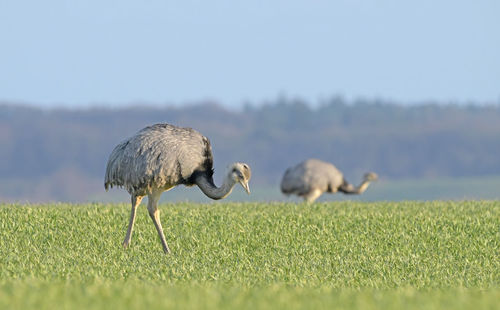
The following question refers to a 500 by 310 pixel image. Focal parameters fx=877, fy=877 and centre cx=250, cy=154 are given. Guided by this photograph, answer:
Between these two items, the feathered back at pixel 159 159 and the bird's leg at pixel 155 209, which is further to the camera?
the bird's leg at pixel 155 209

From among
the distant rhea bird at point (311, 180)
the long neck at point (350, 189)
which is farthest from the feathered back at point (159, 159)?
the long neck at point (350, 189)

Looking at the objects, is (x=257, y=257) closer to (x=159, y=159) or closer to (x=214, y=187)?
(x=214, y=187)

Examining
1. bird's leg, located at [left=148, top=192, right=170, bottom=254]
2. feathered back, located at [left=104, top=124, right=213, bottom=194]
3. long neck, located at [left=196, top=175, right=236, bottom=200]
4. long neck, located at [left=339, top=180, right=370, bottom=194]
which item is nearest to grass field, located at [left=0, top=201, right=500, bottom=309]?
bird's leg, located at [left=148, top=192, right=170, bottom=254]

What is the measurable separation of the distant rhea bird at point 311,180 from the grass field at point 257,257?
6807 millimetres

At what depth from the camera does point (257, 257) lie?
14109 millimetres

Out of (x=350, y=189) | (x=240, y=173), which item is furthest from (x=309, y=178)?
(x=240, y=173)

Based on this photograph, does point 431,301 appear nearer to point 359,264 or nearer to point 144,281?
point 144,281

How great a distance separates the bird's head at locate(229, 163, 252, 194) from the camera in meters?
14.3

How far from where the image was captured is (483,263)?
46.6 ft

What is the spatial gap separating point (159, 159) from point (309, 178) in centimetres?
1370

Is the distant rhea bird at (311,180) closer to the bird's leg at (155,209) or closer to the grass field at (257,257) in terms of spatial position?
the grass field at (257,257)

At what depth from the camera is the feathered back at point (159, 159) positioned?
13.9 metres

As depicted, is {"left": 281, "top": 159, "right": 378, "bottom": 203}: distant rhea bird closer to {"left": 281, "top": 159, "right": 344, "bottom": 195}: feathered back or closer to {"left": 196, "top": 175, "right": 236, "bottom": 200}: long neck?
{"left": 281, "top": 159, "right": 344, "bottom": 195}: feathered back

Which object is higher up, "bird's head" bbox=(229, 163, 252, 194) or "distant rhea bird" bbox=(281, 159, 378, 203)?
"bird's head" bbox=(229, 163, 252, 194)
